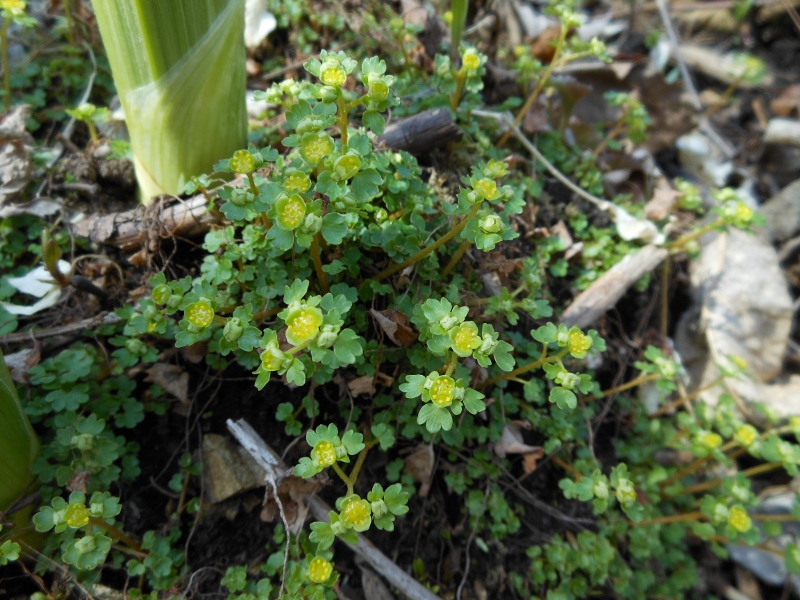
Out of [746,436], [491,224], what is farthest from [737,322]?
[491,224]

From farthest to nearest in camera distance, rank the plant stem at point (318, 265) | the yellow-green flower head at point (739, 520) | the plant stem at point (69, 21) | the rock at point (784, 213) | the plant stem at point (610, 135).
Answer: the rock at point (784, 213) < the plant stem at point (610, 135) < the plant stem at point (69, 21) < the yellow-green flower head at point (739, 520) < the plant stem at point (318, 265)

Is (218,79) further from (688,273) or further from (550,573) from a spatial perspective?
(688,273)

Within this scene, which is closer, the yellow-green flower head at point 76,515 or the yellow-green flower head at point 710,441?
the yellow-green flower head at point 76,515

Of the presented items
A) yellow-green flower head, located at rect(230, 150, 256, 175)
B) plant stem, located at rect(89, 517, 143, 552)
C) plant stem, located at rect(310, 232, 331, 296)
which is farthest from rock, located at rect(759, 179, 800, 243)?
plant stem, located at rect(89, 517, 143, 552)

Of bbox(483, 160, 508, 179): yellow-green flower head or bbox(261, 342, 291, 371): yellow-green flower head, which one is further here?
bbox(483, 160, 508, 179): yellow-green flower head

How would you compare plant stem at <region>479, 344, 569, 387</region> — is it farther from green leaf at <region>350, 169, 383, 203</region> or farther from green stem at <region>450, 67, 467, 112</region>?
green stem at <region>450, 67, 467, 112</region>

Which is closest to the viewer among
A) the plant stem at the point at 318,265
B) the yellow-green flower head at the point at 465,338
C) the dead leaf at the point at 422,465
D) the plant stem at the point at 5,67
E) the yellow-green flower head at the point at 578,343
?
the yellow-green flower head at the point at 465,338

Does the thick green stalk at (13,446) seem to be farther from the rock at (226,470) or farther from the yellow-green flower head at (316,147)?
the yellow-green flower head at (316,147)

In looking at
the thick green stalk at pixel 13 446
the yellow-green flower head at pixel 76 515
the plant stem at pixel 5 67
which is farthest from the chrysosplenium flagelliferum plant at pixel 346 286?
the plant stem at pixel 5 67
